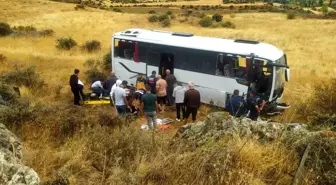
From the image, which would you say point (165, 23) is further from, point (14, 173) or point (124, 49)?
point (14, 173)

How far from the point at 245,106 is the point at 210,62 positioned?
301 centimetres

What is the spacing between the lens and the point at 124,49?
1736 centimetres

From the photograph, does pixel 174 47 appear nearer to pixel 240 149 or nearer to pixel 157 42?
pixel 157 42

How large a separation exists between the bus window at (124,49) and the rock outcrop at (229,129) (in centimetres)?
1059

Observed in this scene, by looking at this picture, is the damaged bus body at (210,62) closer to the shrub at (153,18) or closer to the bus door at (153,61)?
the bus door at (153,61)

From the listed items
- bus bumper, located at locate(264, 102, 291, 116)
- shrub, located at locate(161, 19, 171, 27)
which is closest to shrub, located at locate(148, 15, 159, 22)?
shrub, located at locate(161, 19, 171, 27)

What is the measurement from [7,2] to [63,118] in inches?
2193

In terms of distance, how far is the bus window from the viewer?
16984mm

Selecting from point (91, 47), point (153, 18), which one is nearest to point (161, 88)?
point (91, 47)

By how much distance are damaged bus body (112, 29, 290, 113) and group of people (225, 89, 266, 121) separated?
3.17ft

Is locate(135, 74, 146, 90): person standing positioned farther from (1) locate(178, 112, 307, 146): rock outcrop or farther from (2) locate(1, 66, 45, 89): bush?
(1) locate(178, 112, 307, 146): rock outcrop

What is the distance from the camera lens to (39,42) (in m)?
29.7

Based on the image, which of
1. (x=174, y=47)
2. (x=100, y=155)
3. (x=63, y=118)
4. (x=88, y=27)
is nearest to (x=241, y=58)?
(x=174, y=47)

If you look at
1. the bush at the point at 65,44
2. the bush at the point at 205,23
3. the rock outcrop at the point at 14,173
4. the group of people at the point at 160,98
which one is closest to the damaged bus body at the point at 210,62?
the group of people at the point at 160,98
